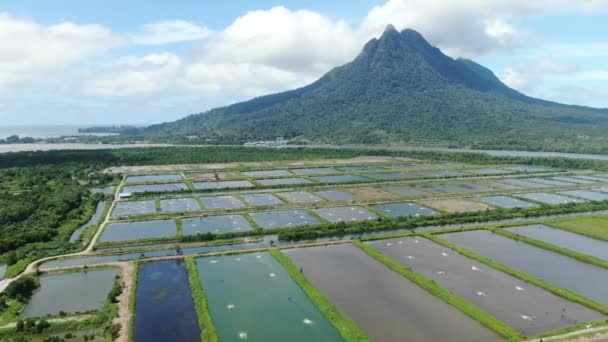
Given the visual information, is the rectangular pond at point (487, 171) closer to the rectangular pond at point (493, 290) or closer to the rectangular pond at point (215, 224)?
the rectangular pond at point (493, 290)

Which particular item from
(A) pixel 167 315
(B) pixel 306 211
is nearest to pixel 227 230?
(B) pixel 306 211

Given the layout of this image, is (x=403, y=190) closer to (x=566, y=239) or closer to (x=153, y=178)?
(x=566, y=239)

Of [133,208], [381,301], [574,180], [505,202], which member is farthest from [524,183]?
[133,208]

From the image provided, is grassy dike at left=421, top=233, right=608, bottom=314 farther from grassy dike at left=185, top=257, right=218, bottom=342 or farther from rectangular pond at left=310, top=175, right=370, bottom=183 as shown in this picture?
rectangular pond at left=310, top=175, right=370, bottom=183

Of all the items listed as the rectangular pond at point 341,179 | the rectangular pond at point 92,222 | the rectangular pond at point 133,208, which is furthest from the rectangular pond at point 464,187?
the rectangular pond at point 92,222

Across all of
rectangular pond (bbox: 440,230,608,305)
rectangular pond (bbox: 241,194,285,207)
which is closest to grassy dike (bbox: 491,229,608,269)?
rectangular pond (bbox: 440,230,608,305)

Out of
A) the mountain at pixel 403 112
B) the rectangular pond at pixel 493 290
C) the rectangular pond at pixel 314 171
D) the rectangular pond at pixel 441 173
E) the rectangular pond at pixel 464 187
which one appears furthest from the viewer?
the mountain at pixel 403 112

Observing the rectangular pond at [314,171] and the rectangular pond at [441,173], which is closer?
the rectangular pond at [441,173]
